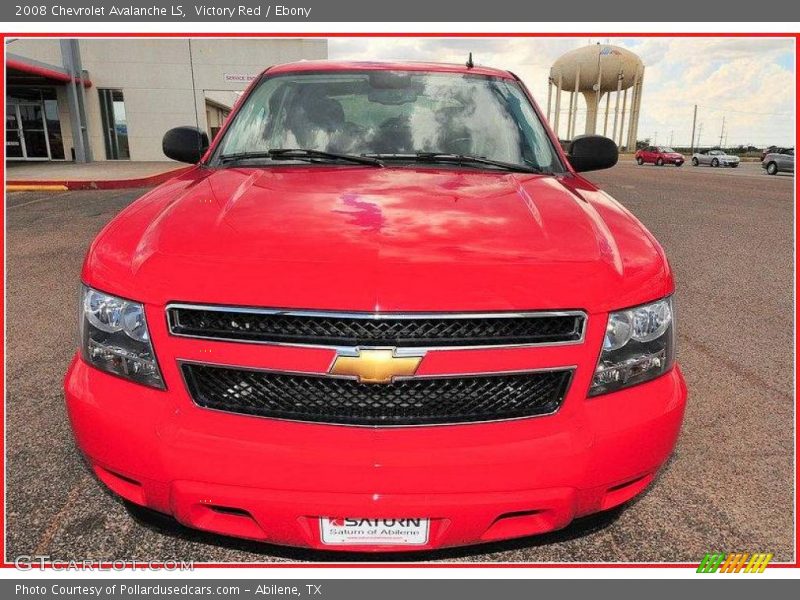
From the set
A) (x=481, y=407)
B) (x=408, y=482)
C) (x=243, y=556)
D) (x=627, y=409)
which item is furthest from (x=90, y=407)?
(x=627, y=409)

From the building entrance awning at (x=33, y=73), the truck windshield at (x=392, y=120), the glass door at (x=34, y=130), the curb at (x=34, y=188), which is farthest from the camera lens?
the glass door at (x=34, y=130)

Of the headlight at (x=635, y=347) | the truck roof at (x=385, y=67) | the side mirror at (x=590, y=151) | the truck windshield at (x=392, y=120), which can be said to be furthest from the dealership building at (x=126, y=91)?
the headlight at (x=635, y=347)

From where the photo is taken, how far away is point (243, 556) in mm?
2244

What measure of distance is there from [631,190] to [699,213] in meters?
5.06

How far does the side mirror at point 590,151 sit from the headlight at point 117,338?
2537 mm

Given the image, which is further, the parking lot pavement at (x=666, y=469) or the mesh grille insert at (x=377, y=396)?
the parking lot pavement at (x=666, y=469)

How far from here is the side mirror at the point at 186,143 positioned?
3.50 meters

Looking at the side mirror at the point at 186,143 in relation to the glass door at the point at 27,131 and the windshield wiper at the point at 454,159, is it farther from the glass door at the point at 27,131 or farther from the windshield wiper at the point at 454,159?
the glass door at the point at 27,131

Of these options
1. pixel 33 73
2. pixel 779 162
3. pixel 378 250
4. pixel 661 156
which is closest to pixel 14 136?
pixel 33 73

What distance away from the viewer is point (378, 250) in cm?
184

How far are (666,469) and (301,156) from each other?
2.20m

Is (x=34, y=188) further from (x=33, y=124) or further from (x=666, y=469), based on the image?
(x=666, y=469)

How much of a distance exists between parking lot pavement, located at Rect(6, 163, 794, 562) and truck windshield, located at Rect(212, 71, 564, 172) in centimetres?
157

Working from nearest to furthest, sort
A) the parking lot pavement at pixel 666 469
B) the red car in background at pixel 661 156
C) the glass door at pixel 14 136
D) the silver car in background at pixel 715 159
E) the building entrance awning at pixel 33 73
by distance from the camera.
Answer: the parking lot pavement at pixel 666 469 < the building entrance awning at pixel 33 73 < the glass door at pixel 14 136 < the silver car in background at pixel 715 159 < the red car in background at pixel 661 156
